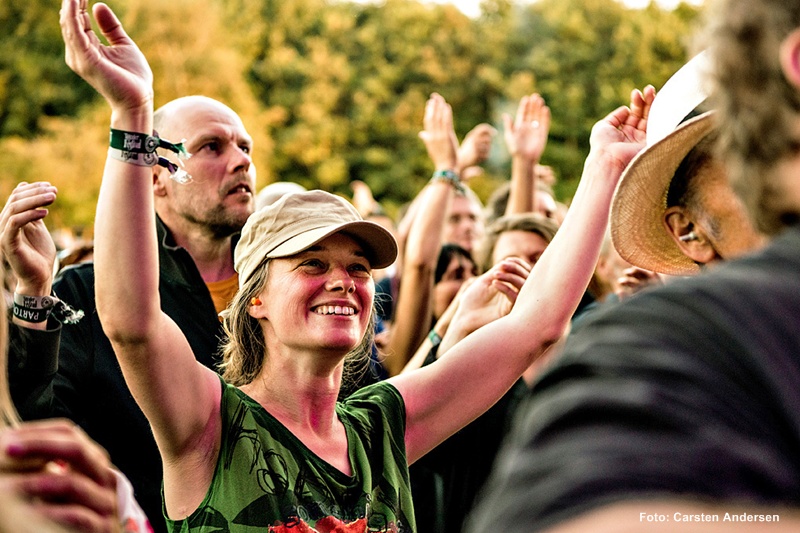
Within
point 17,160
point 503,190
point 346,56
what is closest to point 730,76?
point 503,190

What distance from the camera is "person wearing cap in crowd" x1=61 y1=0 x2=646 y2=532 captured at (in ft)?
6.56

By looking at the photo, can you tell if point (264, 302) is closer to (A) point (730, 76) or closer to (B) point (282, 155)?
(A) point (730, 76)

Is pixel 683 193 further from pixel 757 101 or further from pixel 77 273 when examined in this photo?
pixel 77 273

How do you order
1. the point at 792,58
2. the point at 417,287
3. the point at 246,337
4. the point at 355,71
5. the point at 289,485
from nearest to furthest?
1. the point at 792,58
2. the point at 289,485
3. the point at 246,337
4. the point at 417,287
5. the point at 355,71

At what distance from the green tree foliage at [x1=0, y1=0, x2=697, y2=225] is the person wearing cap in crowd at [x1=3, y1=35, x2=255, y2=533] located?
26.0m

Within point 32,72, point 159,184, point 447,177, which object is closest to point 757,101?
point 159,184

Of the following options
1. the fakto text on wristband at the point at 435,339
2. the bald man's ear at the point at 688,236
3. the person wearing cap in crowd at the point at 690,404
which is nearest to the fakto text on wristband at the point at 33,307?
the fakto text on wristband at the point at 435,339

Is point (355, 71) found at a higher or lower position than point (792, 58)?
lower

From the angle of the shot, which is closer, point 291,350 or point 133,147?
point 133,147

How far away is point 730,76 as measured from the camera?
1004 millimetres

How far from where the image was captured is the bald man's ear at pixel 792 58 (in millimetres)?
931

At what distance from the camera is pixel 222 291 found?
3605 mm

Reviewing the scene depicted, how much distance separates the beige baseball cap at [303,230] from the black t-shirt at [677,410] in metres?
1.74

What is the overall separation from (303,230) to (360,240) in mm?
187
